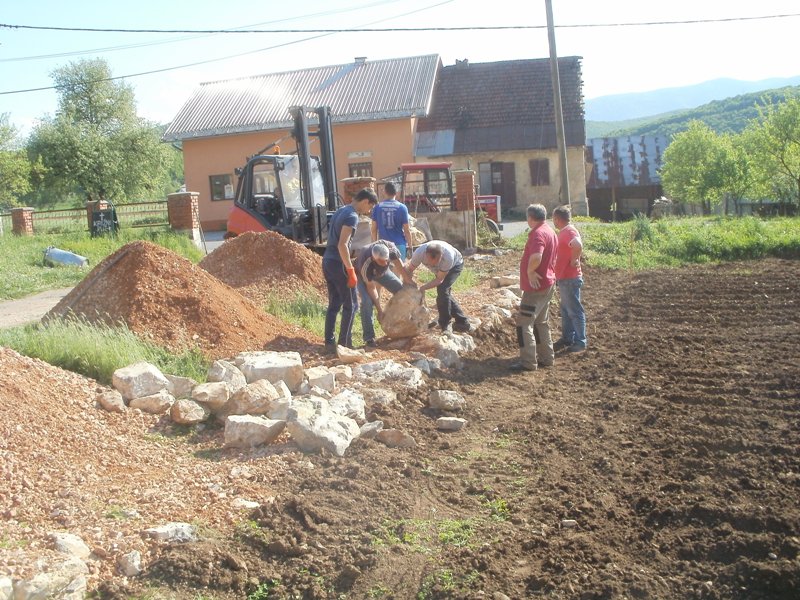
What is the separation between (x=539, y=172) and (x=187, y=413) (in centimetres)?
2970

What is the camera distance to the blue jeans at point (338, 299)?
8.82 m

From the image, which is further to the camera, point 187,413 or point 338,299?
point 338,299

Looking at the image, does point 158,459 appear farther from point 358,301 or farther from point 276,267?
point 276,267

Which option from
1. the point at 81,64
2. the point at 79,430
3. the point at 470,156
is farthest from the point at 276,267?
the point at 81,64

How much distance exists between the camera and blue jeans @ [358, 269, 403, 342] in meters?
9.27

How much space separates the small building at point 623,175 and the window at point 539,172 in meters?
12.4

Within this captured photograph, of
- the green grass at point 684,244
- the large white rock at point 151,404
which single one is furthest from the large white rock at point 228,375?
the green grass at point 684,244

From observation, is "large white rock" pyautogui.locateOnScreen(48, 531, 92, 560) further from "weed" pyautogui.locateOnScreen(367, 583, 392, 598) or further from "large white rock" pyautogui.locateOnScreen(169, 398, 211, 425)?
"large white rock" pyautogui.locateOnScreen(169, 398, 211, 425)

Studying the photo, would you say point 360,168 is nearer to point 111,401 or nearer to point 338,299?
point 338,299

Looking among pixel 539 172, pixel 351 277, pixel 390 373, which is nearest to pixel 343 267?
pixel 351 277

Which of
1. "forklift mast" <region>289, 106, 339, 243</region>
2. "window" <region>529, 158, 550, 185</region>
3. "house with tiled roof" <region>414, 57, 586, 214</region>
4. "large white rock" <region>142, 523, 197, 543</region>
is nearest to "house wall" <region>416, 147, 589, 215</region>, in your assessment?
"house with tiled roof" <region>414, 57, 586, 214</region>

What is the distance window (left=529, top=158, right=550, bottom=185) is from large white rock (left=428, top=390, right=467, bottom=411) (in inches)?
1116

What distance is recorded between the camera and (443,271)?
9.33 m

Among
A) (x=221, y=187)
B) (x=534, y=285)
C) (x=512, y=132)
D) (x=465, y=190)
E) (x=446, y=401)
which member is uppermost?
(x=512, y=132)
